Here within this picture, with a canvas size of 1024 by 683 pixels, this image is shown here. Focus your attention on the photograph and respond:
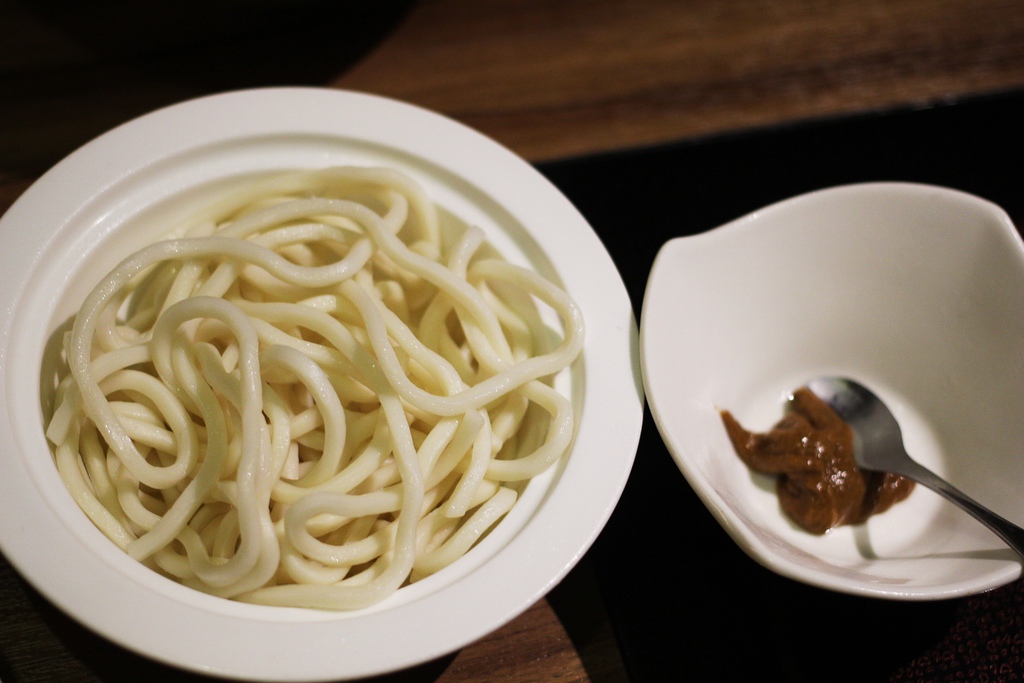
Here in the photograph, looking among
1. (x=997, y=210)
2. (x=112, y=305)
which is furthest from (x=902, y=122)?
(x=112, y=305)

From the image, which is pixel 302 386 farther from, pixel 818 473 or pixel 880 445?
pixel 880 445

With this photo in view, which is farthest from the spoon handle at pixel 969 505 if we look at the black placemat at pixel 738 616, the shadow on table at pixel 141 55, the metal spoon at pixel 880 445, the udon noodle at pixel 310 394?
the shadow on table at pixel 141 55

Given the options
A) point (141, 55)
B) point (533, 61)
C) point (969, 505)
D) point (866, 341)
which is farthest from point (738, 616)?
point (141, 55)

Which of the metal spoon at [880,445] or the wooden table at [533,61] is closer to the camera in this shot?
the metal spoon at [880,445]

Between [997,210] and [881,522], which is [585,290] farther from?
[997,210]

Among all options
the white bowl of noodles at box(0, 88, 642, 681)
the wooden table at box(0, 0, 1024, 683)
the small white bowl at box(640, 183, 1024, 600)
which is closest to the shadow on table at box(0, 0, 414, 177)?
the wooden table at box(0, 0, 1024, 683)

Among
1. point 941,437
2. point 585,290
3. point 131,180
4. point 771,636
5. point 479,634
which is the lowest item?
point 771,636

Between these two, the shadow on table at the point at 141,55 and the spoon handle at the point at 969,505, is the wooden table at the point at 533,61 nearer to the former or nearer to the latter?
the shadow on table at the point at 141,55
